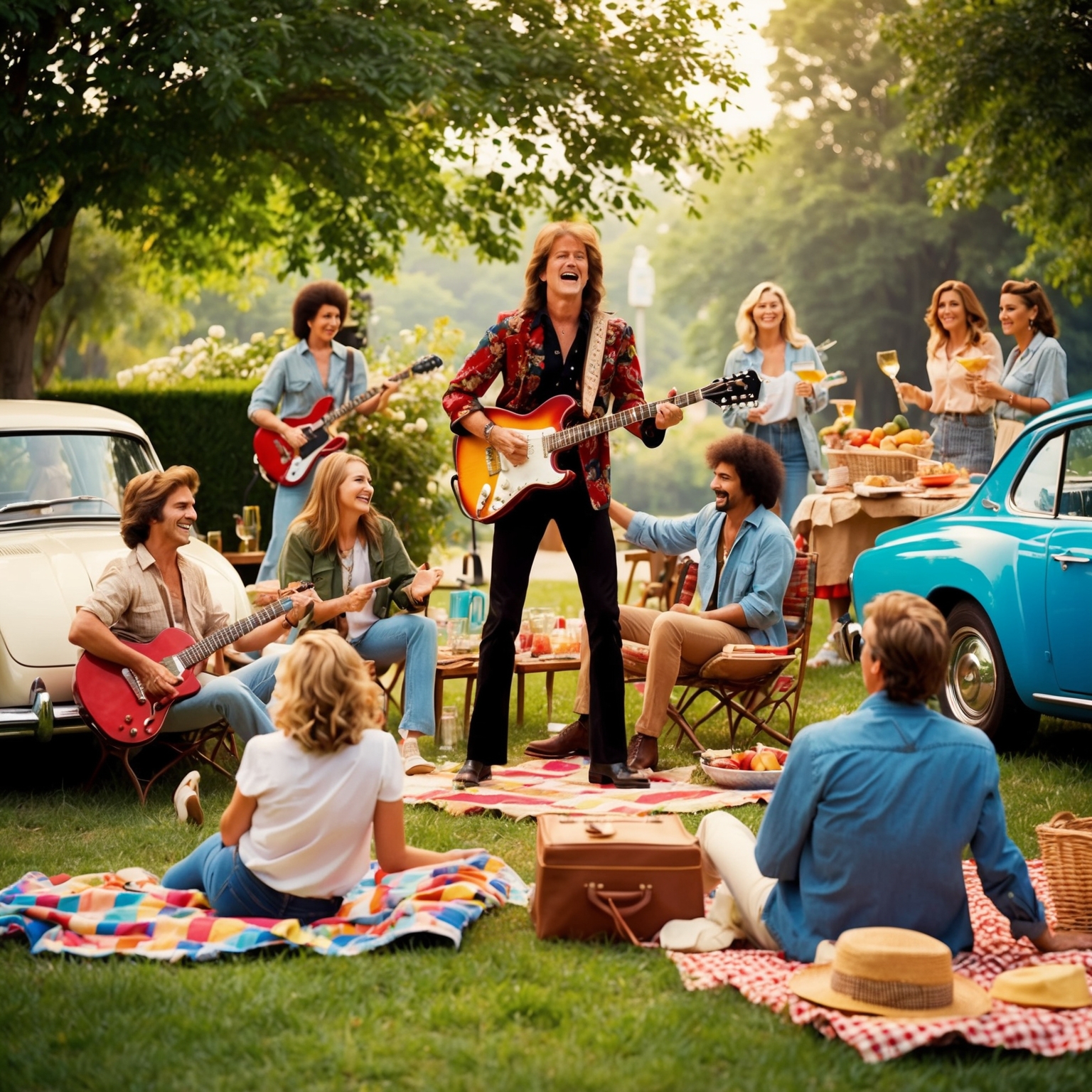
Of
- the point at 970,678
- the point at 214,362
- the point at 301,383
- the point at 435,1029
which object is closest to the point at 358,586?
the point at 301,383

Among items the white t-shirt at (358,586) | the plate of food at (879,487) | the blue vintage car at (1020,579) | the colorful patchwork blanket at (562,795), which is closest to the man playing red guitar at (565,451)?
the colorful patchwork blanket at (562,795)

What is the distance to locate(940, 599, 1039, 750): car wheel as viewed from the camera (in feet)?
25.1

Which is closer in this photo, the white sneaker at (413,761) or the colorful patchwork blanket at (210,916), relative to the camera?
the colorful patchwork blanket at (210,916)

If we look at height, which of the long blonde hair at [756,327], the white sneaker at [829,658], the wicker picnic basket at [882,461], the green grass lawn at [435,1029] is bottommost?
the green grass lawn at [435,1029]

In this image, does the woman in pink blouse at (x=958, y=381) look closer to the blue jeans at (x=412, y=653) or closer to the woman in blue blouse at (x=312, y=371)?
the woman in blue blouse at (x=312, y=371)

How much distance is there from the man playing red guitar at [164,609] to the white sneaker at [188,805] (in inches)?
16.0

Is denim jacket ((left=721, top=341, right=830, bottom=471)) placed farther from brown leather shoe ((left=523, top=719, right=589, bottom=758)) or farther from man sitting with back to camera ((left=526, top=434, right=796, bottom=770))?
brown leather shoe ((left=523, top=719, right=589, bottom=758))

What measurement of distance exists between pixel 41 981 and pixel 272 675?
2.89 meters

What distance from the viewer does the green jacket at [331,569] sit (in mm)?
7801

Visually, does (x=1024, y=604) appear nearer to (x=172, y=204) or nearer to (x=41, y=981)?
(x=41, y=981)

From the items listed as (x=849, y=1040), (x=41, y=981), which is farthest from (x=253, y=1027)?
(x=849, y=1040)

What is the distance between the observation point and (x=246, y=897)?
4.90 metres

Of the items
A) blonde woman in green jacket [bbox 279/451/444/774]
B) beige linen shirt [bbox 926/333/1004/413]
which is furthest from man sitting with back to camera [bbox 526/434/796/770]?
beige linen shirt [bbox 926/333/1004/413]

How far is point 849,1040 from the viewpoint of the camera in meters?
3.96
